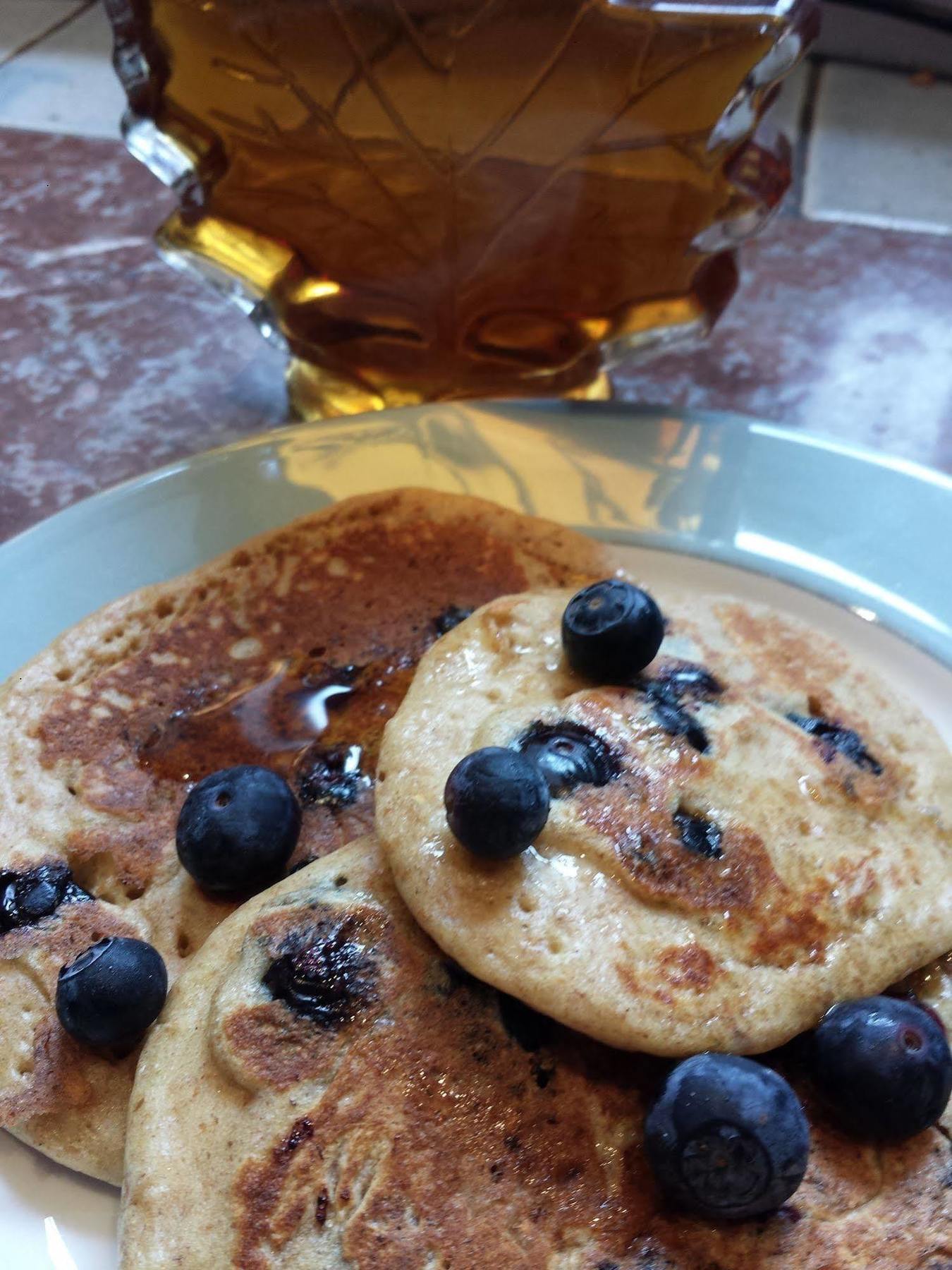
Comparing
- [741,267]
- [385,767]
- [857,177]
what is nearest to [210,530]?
[385,767]

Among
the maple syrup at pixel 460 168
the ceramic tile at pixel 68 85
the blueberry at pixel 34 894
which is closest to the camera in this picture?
the blueberry at pixel 34 894

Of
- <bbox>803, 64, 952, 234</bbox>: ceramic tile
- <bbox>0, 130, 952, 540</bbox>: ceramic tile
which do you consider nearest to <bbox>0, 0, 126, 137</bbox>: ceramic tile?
<bbox>0, 130, 952, 540</bbox>: ceramic tile

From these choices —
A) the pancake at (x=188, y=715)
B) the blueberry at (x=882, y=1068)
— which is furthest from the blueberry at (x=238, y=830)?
the blueberry at (x=882, y=1068)

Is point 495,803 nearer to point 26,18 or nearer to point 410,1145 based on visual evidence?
point 410,1145

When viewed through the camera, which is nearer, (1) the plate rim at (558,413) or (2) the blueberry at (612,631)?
(2) the blueberry at (612,631)

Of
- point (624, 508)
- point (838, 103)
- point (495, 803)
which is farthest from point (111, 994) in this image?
point (838, 103)

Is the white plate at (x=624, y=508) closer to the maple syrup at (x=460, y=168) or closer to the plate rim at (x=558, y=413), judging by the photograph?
the plate rim at (x=558, y=413)
